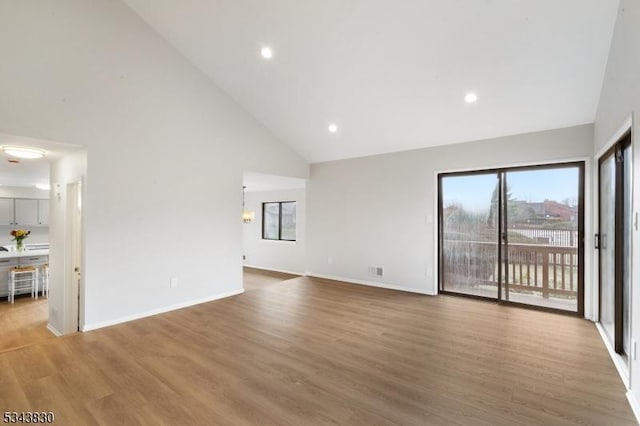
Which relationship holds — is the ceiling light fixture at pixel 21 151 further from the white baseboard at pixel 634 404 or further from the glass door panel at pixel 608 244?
the glass door panel at pixel 608 244

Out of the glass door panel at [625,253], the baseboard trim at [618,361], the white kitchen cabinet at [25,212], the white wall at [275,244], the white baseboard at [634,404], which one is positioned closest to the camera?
the white baseboard at [634,404]

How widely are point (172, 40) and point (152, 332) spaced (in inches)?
153

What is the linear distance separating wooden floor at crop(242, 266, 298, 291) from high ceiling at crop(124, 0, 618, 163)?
3370mm

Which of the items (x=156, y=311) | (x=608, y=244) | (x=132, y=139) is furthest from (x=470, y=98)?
(x=156, y=311)

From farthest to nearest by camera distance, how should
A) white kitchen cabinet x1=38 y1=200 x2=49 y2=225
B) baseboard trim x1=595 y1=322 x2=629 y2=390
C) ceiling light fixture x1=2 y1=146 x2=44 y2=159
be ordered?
white kitchen cabinet x1=38 y1=200 x2=49 y2=225 < ceiling light fixture x1=2 y1=146 x2=44 y2=159 < baseboard trim x1=595 y1=322 x2=629 y2=390

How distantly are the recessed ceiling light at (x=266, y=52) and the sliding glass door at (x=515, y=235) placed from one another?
11.2 feet

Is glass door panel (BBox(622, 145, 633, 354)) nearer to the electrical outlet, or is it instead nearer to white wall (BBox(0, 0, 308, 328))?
the electrical outlet

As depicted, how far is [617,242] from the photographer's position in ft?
10.1

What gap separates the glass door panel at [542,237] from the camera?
14.4 feet

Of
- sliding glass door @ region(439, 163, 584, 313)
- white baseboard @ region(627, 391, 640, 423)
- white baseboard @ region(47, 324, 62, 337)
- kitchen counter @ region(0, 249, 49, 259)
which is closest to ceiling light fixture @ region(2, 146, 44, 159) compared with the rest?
white baseboard @ region(47, 324, 62, 337)

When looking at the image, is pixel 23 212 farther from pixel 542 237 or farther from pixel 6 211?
pixel 542 237

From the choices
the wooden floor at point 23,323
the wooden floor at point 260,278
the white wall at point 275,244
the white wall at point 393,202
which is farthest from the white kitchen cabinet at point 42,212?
the white wall at point 393,202

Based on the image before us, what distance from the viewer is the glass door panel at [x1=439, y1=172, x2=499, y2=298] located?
5.00m

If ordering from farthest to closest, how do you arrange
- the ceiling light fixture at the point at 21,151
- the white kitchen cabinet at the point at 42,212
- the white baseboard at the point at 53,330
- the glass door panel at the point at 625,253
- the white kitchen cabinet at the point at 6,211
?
the white kitchen cabinet at the point at 42,212
the white kitchen cabinet at the point at 6,211
the white baseboard at the point at 53,330
the ceiling light fixture at the point at 21,151
the glass door panel at the point at 625,253
